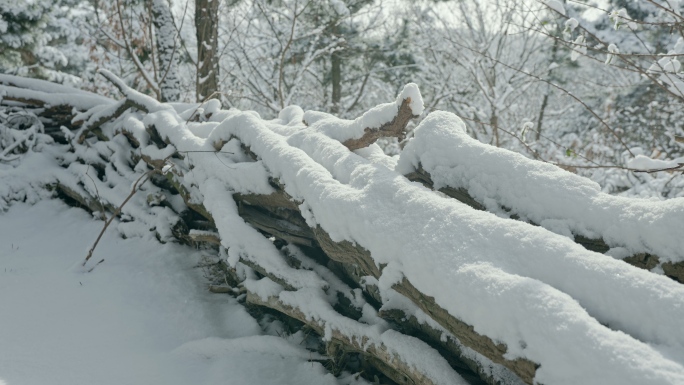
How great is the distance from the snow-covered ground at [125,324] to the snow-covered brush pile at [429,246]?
214 mm

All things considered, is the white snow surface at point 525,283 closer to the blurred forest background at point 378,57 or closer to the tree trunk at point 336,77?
the blurred forest background at point 378,57

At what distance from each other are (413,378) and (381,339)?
261 millimetres

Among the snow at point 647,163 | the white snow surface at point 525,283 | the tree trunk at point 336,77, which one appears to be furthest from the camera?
the tree trunk at point 336,77

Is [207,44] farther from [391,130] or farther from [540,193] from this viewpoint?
[540,193]

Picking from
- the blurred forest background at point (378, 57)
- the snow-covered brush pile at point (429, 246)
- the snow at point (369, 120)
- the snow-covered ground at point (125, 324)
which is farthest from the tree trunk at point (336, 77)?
the snow at point (369, 120)

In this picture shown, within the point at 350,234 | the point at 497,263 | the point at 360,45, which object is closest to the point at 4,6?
the point at 360,45

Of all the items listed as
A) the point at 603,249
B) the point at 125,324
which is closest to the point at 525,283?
the point at 603,249

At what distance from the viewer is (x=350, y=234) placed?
2148 mm

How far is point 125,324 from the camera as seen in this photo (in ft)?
9.97

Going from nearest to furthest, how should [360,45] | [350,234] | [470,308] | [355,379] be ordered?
[470,308]
[350,234]
[355,379]
[360,45]

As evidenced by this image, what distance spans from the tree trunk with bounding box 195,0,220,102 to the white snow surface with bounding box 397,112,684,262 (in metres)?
5.34

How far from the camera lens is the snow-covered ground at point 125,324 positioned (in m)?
2.53

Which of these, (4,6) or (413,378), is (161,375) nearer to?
(413,378)

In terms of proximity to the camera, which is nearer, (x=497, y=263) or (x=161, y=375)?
(x=497, y=263)
